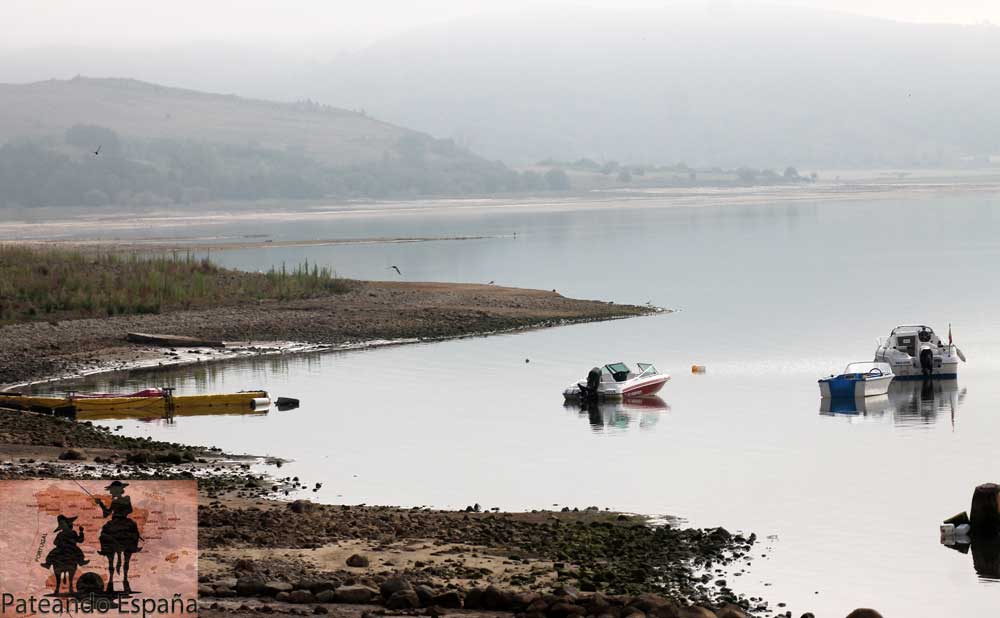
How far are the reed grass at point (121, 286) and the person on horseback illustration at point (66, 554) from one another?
132 feet

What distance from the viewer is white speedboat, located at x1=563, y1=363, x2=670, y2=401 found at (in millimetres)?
39812

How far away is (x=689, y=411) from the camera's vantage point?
38.4m

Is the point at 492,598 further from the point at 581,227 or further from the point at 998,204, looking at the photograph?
the point at 998,204

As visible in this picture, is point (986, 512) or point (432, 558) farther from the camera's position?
point (986, 512)

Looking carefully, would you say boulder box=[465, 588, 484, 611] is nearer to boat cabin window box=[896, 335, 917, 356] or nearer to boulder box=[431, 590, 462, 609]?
boulder box=[431, 590, 462, 609]

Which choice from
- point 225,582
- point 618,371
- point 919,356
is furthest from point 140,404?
point 919,356

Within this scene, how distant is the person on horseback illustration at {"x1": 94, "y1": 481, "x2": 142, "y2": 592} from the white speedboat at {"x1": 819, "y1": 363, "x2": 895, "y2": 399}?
96.1ft

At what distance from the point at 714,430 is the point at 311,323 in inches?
917

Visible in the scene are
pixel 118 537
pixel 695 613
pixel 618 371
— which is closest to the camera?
pixel 118 537

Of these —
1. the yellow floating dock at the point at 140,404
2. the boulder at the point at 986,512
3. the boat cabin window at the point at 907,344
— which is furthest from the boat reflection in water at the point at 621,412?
the boulder at the point at 986,512

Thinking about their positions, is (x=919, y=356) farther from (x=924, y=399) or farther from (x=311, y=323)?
(x=311, y=323)

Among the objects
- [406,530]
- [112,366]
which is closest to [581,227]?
[112,366]

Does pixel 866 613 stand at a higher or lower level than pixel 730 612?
higher

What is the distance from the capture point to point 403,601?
54.2 ft
